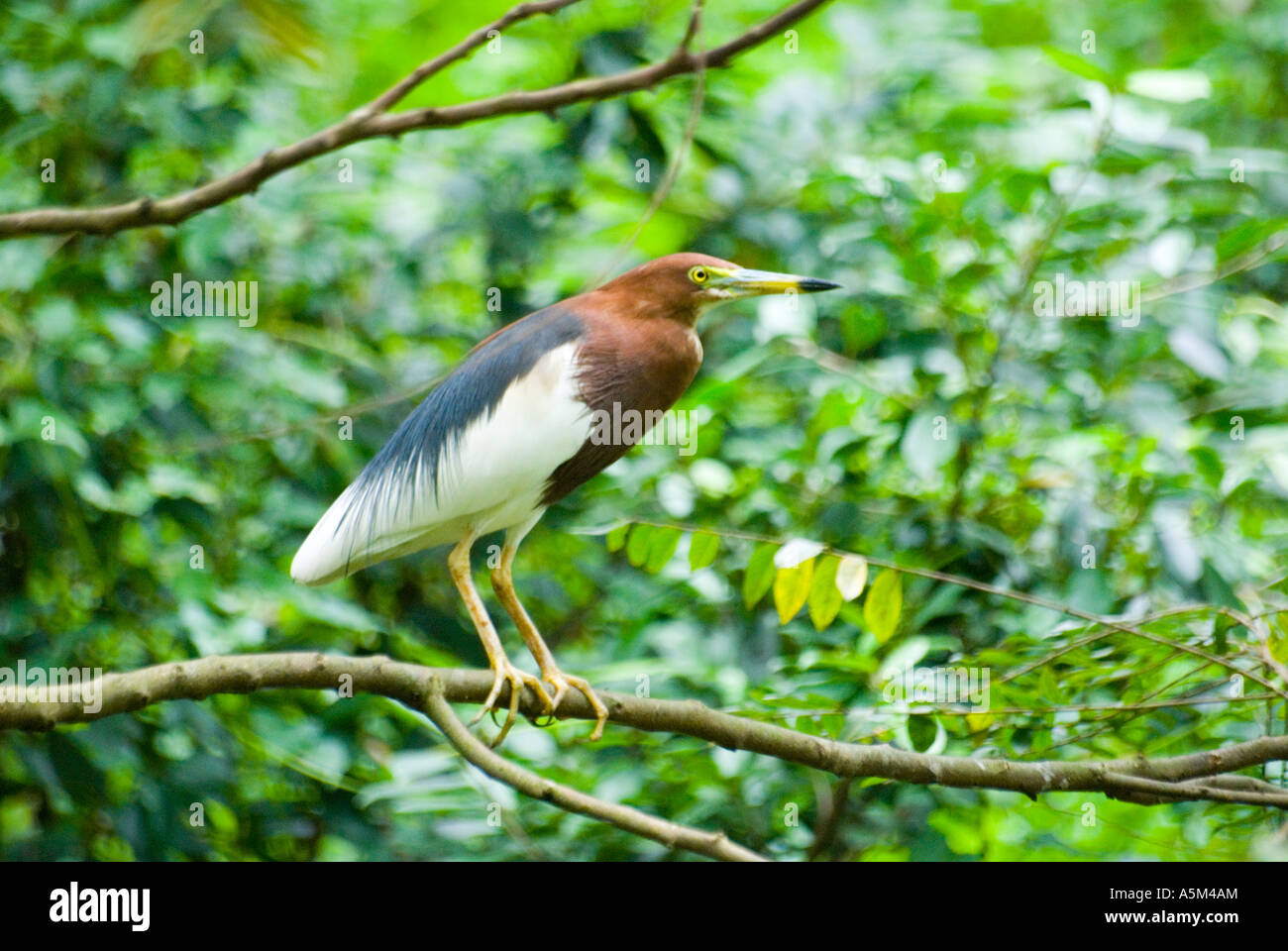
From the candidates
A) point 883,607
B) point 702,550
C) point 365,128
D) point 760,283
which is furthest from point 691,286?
point 365,128

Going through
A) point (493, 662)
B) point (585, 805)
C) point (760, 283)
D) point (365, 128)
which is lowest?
point (585, 805)

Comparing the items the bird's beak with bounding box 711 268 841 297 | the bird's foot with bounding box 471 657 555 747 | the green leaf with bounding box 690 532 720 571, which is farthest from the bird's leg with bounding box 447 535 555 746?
the bird's beak with bounding box 711 268 841 297

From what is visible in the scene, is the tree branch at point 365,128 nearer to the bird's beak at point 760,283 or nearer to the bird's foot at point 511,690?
the bird's beak at point 760,283

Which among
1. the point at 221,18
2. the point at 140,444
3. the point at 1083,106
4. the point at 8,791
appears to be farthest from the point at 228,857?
the point at 1083,106

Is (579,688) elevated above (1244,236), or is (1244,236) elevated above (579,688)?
(1244,236)

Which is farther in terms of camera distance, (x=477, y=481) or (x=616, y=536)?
(x=616, y=536)

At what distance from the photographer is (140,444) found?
300cm

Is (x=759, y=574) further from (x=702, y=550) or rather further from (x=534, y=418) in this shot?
(x=534, y=418)

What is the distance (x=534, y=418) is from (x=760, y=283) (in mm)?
412

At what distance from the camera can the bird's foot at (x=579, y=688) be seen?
1993mm

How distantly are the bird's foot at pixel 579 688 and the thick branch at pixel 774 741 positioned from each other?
5 centimetres

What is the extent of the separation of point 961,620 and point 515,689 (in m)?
0.97

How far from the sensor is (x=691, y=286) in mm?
1985

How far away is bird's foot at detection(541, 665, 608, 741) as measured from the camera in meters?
1.99
